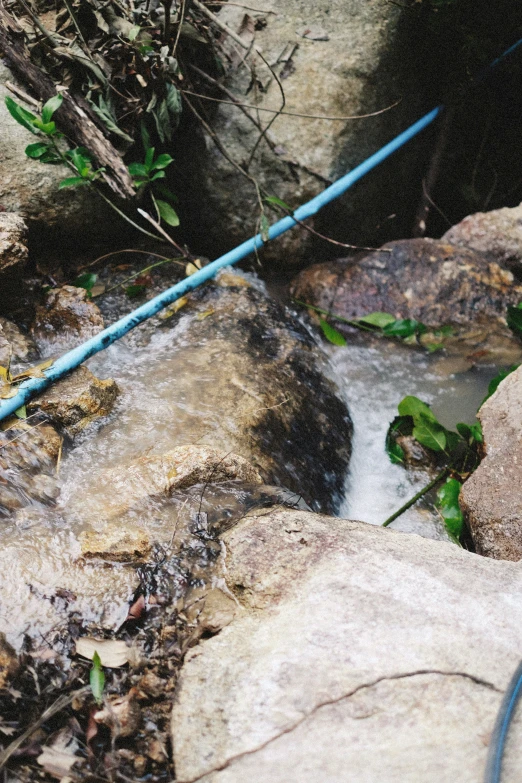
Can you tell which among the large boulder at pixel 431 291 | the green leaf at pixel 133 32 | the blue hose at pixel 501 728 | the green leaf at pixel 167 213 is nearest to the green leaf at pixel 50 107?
the green leaf at pixel 133 32

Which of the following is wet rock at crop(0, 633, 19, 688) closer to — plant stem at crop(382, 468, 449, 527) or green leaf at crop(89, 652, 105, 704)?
green leaf at crop(89, 652, 105, 704)

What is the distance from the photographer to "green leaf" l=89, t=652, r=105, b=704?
150 centimetres

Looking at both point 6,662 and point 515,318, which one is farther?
point 515,318

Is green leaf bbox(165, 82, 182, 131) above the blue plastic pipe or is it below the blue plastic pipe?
above

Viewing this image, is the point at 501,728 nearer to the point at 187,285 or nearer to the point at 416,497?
the point at 416,497

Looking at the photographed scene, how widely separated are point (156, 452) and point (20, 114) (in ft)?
6.45

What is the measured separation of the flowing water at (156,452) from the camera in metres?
1.72

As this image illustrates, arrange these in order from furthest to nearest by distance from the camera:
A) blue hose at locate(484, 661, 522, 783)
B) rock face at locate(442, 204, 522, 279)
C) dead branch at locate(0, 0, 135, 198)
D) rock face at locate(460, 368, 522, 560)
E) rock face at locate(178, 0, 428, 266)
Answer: rock face at locate(442, 204, 522, 279) < rock face at locate(178, 0, 428, 266) < dead branch at locate(0, 0, 135, 198) < rock face at locate(460, 368, 522, 560) < blue hose at locate(484, 661, 522, 783)

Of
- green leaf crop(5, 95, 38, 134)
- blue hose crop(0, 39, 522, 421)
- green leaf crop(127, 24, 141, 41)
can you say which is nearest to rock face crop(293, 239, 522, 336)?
blue hose crop(0, 39, 522, 421)

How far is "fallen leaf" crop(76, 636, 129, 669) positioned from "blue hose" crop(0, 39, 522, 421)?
1.07 metres

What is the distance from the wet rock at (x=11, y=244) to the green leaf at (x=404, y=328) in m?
2.29

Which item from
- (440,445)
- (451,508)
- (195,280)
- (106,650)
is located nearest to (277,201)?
(195,280)

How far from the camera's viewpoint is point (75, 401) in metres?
2.37

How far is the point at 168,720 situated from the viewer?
1.44m
